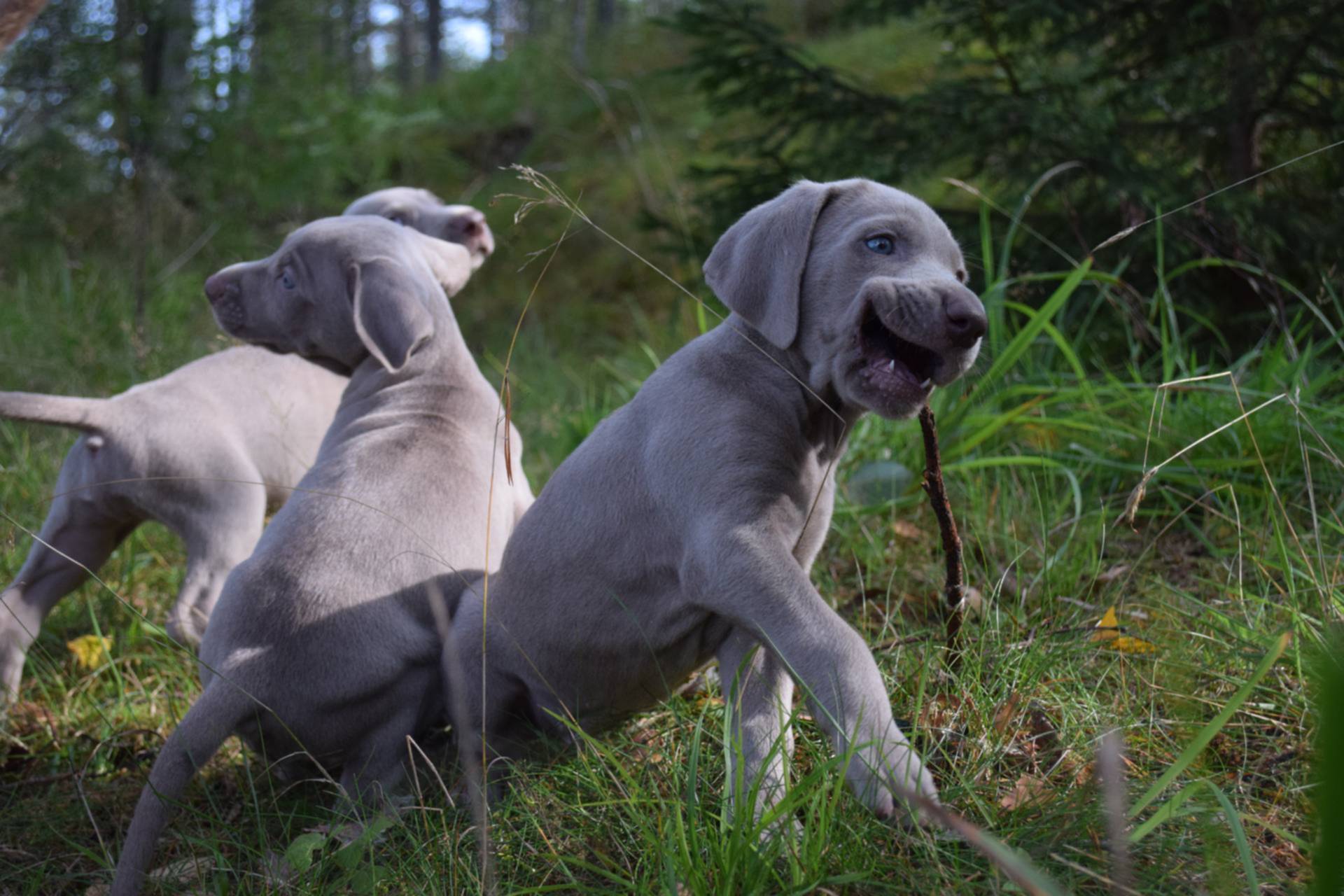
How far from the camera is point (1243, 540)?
3.52m

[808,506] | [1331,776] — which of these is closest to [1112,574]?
[808,506]

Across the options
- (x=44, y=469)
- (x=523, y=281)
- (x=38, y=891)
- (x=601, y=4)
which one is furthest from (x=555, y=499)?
(x=601, y=4)

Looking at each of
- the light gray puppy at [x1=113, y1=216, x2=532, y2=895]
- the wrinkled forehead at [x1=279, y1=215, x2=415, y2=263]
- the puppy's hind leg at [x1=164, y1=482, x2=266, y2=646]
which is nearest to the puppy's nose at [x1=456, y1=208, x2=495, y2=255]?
the wrinkled forehead at [x1=279, y1=215, x2=415, y2=263]

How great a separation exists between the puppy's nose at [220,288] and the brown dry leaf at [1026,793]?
113 inches

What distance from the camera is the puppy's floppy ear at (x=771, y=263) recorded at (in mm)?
2516

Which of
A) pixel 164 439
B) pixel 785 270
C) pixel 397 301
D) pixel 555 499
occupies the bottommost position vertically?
pixel 164 439

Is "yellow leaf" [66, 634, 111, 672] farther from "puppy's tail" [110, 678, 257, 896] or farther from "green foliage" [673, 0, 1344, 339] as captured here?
"green foliage" [673, 0, 1344, 339]

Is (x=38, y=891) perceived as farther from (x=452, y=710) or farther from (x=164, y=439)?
(x=164, y=439)

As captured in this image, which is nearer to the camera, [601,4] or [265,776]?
[265,776]

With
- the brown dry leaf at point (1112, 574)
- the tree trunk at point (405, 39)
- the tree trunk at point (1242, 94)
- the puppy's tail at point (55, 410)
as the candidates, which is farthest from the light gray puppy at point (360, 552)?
the tree trunk at point (405, 39)

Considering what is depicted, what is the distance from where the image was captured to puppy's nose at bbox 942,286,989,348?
89.0 inches

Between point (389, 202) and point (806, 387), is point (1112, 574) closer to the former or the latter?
point (806, 387)

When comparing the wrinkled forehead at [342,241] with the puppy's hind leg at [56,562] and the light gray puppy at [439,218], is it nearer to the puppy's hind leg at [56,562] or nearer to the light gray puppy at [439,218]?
Result: the light gray puppy at [439,218]

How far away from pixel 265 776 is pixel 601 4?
2459 centimetres
